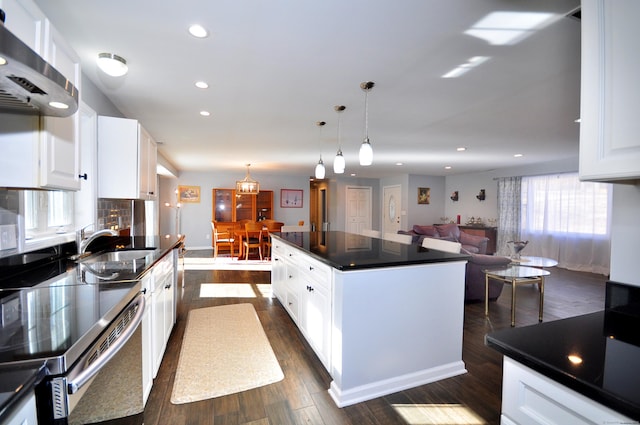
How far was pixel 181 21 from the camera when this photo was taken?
1574 millimetres

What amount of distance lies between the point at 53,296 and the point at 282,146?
388cm

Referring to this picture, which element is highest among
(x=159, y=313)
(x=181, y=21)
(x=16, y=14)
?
(x=181, y=21)

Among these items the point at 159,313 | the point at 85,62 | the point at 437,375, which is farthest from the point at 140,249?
the point at 437,375

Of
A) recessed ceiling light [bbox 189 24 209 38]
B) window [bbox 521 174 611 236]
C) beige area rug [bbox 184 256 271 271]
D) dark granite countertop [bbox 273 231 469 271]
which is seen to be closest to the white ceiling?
recessed ceiling light [bbox 189 24 209 38]

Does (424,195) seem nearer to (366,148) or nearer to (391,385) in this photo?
(366,148)

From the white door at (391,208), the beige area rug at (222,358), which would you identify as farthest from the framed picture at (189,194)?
the white door at (391,208)

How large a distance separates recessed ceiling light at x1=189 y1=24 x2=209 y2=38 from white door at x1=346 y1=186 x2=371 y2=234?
7.92 m

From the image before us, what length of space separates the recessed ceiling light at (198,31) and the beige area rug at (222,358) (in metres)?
2.28

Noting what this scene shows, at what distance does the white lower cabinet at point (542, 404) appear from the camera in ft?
2.09

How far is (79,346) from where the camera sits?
2.66 feet

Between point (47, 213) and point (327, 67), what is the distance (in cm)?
226

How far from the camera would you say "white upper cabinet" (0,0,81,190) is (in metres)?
1.17

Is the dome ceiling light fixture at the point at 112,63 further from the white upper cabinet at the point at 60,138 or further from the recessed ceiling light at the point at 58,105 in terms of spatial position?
the recessed ceiling light at the point at 58,105

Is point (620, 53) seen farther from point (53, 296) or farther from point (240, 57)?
point (53, 296)
